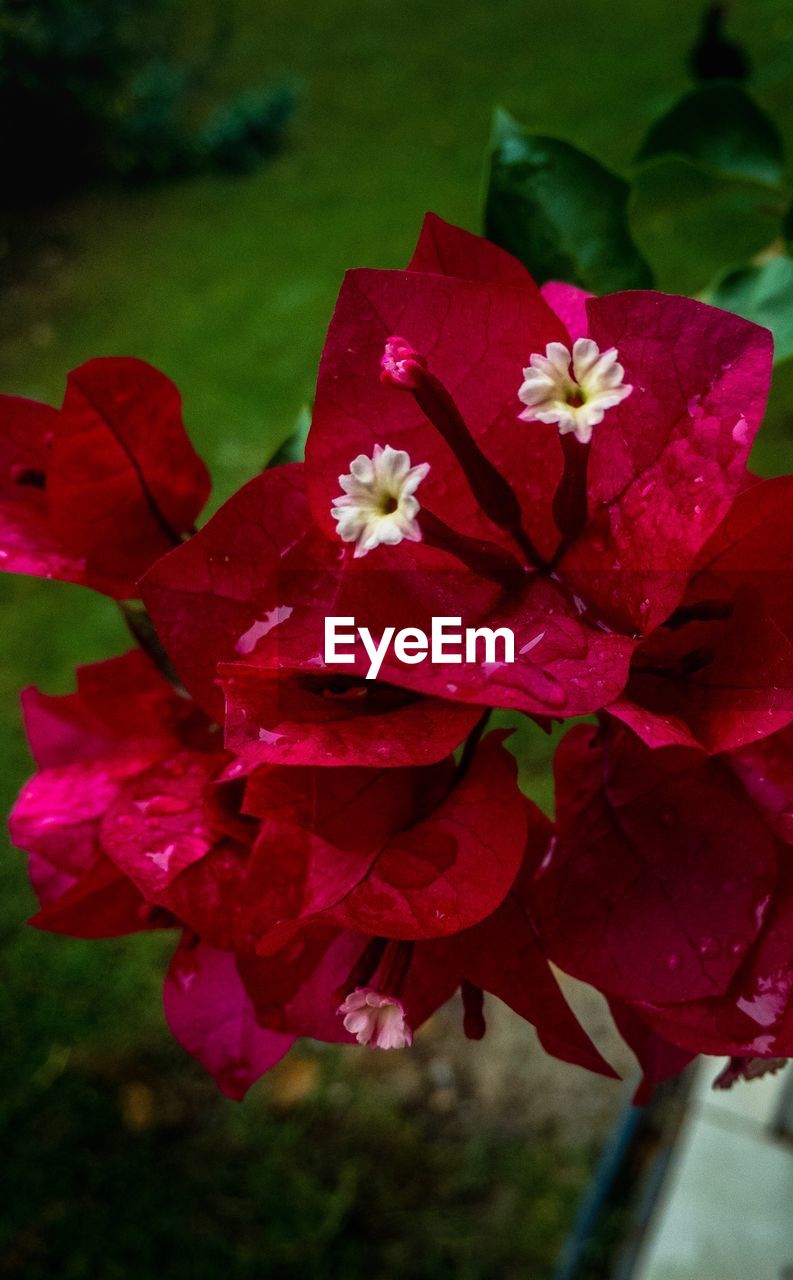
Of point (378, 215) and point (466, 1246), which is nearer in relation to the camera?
point (466, 1246)

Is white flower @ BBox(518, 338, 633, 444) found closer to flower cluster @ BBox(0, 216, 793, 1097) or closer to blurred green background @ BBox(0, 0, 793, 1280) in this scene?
flower cluster @ BBox(0, 216, 793, 1097)

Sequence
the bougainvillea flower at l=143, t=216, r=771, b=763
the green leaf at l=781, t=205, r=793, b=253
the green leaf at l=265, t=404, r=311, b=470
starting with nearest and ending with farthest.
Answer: the bougainvillea flower at l=143, t=216, r=771, b=763
the green leaf at l=265, t=404, r=311, b=470
the green leaf at l=781, t=205, r=793, b=253

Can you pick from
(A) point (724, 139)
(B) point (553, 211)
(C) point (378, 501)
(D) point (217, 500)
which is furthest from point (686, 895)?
(D) point (217, 500)

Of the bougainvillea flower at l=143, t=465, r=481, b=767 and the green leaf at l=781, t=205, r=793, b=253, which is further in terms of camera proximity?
the green leaf at l=781, t=205, r=793, b=253

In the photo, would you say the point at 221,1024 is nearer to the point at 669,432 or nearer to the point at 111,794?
the point at 111,794

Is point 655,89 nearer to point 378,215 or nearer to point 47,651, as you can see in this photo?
point 378,215

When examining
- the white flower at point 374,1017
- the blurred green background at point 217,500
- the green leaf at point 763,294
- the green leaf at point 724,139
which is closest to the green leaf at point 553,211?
the green leaf at point 763,294

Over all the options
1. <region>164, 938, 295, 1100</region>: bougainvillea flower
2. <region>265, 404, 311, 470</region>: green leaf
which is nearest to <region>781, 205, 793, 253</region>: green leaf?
<region>265, 404, 311, 470</region>: green leaf

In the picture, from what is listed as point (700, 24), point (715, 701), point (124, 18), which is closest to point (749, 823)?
point (715, 701)

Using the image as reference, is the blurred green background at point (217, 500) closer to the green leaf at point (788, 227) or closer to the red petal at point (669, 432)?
the green leaf at point (788, 227)
